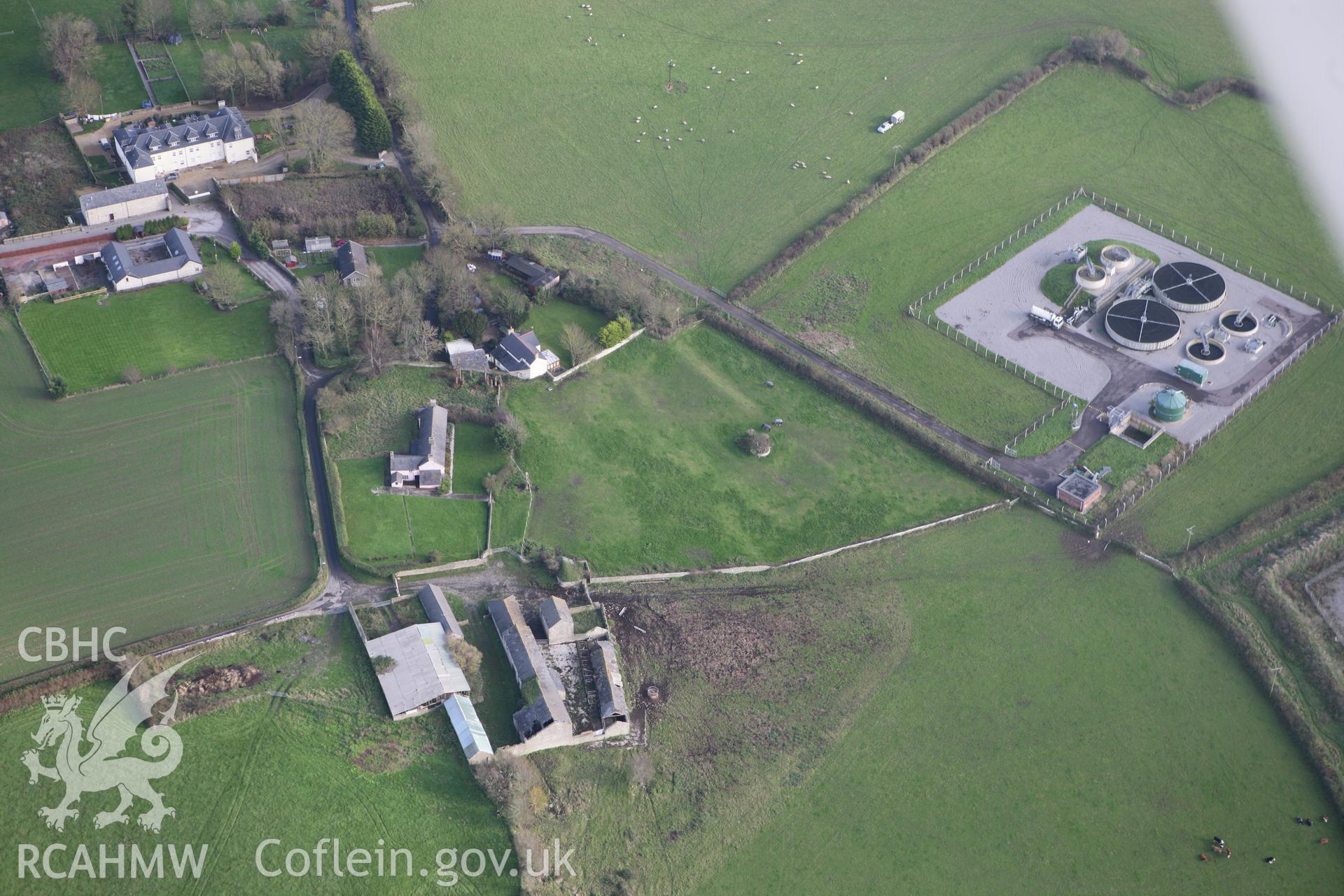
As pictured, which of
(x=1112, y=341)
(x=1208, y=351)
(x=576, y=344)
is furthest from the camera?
(x=1112, y=341)

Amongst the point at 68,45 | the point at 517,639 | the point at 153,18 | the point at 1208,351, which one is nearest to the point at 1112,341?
the point at 1208,351

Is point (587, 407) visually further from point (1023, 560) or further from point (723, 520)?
point (1023, 560)

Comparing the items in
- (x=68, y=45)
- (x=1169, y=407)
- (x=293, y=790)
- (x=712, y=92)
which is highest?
(x=68, y=45)

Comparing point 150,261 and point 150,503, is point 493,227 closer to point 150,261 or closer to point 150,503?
point 150,261

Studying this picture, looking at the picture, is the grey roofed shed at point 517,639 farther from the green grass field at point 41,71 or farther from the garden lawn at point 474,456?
the green grass field at point 41,71

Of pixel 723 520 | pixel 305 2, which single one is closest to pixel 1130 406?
pixel 723 520

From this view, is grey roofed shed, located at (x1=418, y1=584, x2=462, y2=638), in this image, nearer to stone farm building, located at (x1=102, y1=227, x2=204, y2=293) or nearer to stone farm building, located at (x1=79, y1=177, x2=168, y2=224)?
stone farm building, located at (x1=102, y1=227, x2=204, y2=293)
